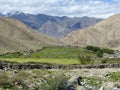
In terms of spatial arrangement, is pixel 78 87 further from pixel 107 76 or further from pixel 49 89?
pixel 107 76

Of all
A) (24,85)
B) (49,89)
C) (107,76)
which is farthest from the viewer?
(107,76)

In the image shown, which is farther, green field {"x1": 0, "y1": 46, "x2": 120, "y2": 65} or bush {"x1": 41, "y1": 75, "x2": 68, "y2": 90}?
green field {"x1": 0, "y1": 46, "x2": 120, "y2": 65}

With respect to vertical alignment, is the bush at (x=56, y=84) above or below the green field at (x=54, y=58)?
above

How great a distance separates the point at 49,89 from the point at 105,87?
7090 mm

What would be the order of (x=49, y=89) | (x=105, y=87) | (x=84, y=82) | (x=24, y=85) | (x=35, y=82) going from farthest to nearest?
1. (x=84, y=82)
2. (x=105, y=87)
3. (x=35, y=82)
4. (x=24, y=85)
5. (x=49, y=89)

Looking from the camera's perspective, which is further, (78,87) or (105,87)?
(105,87)

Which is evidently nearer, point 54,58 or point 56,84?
point 56,84

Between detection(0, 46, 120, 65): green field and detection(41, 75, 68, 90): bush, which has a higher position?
detection(41, 75, 68, 90): bush

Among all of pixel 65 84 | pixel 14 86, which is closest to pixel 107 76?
pixel 65 84

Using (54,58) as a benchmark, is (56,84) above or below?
above

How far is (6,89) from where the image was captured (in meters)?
23.5

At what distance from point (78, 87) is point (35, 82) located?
3188mm

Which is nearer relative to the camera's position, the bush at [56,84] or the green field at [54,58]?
the bush at [56,84]

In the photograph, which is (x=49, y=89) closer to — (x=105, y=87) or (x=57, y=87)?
(x=57, y=87)
